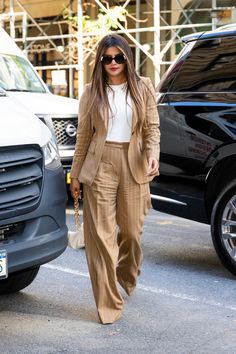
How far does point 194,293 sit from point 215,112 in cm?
143

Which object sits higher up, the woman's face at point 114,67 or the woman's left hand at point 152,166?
the woman's face at point 114,67

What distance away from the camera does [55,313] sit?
477 cm

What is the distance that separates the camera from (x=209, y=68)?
5770mm

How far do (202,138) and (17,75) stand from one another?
15.1 ft

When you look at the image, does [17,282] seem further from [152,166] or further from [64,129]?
[64,129]

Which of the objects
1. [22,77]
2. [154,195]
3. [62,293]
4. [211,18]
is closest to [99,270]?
[62,293]

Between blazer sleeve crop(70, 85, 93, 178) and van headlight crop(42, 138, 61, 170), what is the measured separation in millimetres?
137

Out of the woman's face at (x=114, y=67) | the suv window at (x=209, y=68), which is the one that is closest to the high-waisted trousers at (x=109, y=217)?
the woman's face at (x=114, y=67)

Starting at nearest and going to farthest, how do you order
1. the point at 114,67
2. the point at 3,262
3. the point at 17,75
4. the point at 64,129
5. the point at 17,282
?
the point at 3,262, the point at 114,67, the point at 17,282, the point at 64,129, the point at 17,75

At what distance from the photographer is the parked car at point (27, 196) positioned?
4.05 metres

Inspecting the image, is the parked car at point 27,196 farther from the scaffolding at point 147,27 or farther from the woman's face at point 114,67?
the scaffolding at point 147,27

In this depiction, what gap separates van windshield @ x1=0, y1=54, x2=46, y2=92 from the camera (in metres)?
9.23

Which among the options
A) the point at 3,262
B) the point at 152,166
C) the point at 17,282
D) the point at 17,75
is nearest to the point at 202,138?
the point at 152,166

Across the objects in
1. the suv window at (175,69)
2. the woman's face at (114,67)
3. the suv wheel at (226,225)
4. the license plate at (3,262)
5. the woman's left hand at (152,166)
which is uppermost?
the woman's face at (114,67)
